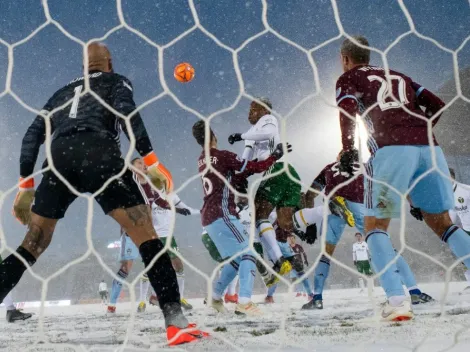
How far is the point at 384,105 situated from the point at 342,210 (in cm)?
129

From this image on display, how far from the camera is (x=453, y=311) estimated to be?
215 centimetres

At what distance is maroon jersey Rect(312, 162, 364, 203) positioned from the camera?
3131 millimetres

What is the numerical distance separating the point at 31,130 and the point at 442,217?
1.75 metres

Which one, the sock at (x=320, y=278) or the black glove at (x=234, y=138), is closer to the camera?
the sock at (x=320, y=278)

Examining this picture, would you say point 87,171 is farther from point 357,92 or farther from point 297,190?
point 297,190

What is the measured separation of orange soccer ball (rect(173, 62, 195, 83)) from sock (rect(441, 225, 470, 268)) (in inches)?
99.5

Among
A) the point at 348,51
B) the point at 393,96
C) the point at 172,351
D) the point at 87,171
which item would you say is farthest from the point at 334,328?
the point at 348,51

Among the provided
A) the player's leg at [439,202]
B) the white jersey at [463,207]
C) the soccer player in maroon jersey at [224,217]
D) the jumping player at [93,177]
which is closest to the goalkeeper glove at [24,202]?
the jumping player at [93,177]

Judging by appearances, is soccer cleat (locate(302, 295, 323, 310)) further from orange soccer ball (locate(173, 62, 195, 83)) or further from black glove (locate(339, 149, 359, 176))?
orange soccer ball (locate(173, 62, 195, 83))

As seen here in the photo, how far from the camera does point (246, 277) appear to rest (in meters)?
2.69

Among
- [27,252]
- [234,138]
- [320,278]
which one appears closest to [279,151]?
[234,138]

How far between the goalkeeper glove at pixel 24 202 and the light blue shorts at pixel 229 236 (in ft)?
4.31

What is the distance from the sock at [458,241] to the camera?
185 cm

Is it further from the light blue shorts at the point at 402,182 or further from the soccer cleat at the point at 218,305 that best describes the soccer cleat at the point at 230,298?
the light blue shorts at the point at 402,182
